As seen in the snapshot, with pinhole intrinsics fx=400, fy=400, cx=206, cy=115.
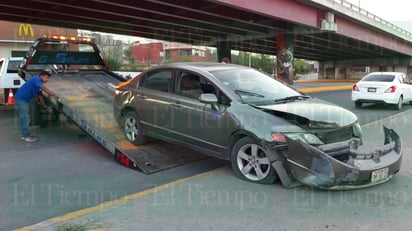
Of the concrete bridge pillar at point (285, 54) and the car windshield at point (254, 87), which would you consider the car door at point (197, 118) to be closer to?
the car windshield at point (254, 87)

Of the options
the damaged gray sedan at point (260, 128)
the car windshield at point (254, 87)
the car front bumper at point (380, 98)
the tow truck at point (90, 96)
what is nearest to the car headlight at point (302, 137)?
the damaged gray sedan at point (260, 128)

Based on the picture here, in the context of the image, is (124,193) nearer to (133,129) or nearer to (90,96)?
(133,129)

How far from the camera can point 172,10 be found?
75.3ft

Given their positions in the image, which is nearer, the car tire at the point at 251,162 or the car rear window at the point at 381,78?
the car tire at the point at 251,162

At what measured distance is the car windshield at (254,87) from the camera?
224 inches

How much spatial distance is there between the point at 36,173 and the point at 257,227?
364cm

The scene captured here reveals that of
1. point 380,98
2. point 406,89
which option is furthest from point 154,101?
point 406,89

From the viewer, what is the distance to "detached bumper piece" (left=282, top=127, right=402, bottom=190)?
4.56 meters

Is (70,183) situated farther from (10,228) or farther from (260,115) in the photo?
(260,115)

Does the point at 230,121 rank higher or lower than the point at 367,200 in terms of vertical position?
higher

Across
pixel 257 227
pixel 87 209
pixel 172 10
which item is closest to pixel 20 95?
pixel 87 209

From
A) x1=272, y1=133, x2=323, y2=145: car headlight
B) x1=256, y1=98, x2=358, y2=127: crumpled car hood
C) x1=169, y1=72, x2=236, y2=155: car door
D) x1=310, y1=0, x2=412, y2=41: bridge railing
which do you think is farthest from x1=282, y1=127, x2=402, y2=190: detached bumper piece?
x1=310, y1=0, x2=412, y2=41: bridge railing

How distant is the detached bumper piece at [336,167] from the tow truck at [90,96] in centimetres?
224

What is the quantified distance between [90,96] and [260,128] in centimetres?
521
